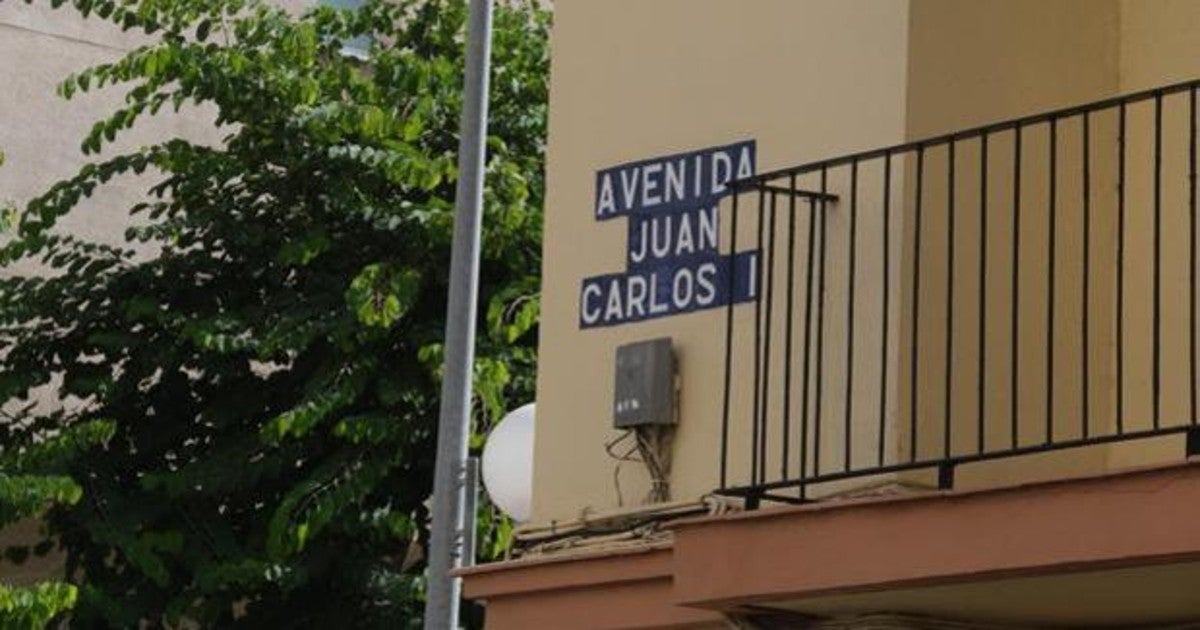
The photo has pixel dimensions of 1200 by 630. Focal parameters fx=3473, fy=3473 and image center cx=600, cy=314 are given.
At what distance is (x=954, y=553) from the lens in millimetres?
10922

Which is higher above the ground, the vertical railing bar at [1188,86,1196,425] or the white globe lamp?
the vertical railing bar at [1188,86,1196,425]

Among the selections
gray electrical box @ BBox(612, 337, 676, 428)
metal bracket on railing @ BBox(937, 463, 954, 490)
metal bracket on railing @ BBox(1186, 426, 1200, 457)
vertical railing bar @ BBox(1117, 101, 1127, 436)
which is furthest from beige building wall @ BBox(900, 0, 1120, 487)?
metal bracket on railing @ BBox(1186, 426, 1200, 457)

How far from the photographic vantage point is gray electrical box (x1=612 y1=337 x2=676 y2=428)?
1294 centimetres

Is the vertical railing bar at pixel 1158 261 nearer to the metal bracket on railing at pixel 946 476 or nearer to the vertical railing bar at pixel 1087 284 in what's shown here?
the vertical railing bar at pixel 1087 284

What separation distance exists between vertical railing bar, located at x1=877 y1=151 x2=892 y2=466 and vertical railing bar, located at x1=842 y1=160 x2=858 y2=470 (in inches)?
4.4

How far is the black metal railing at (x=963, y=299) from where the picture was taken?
12.0 m

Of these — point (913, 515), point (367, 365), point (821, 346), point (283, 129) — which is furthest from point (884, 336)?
point (283, 129)

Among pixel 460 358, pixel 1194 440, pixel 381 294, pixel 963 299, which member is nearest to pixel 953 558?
pixel 1194 440

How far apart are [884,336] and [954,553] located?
53.5 inches

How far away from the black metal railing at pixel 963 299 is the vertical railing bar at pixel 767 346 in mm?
11

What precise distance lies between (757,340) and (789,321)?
0.45 feet

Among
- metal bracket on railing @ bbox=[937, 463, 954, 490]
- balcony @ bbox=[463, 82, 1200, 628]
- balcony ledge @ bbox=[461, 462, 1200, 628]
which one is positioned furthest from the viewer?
balcony @ bbox=[463, 82, 1200, 628]

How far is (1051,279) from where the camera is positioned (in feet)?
38.9

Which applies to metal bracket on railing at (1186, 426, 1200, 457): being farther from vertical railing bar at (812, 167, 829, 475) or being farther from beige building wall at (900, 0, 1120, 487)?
vertical railing bar at (812, 167, 829, 475)
